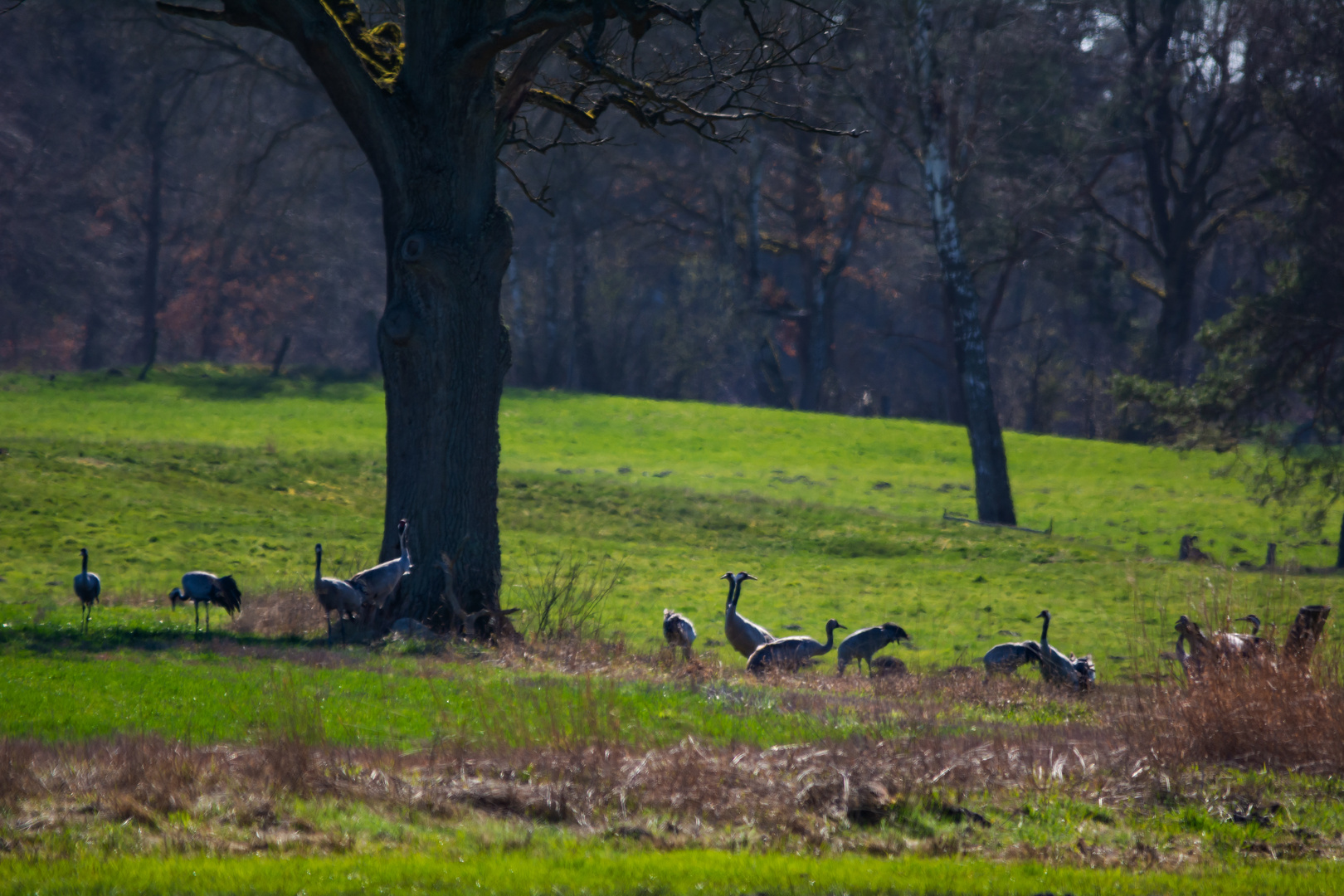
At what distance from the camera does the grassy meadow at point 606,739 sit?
681 cm

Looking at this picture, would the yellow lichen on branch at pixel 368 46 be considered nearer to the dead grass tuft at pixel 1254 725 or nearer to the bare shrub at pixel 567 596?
the bare shrub at pixel 567 596

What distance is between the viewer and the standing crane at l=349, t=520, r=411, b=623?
1327 centimetres

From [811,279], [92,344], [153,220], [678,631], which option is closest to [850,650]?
[678,631]

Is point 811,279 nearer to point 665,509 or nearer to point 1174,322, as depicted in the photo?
point 1174,322

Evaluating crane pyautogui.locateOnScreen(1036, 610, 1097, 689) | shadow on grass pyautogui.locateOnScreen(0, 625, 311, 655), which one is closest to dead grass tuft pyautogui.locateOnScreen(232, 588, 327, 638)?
shadow on grass pyautogui.locateOnScreen(0, 625, 311, 655)

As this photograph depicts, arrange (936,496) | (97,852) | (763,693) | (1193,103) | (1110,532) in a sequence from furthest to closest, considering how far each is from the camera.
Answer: (1193,103), (936,496), (1110,532), (763,693), (97,852)

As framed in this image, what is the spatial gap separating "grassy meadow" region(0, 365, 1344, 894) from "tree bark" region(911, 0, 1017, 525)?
12.7 feet

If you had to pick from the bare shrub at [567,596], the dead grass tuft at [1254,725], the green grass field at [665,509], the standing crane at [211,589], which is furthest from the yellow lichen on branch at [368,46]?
the dead grass tuft at [1254,725]

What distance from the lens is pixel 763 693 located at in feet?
37.8

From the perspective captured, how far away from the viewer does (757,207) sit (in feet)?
159

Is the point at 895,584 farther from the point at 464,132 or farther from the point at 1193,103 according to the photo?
the point at 1193,103

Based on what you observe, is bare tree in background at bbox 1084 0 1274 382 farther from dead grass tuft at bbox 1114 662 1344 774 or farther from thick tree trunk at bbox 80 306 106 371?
thick tree trunk at bbox 80 306 106 371

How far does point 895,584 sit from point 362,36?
13.7 metres

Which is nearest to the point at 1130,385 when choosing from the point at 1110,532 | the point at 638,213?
the point at 1110,532
